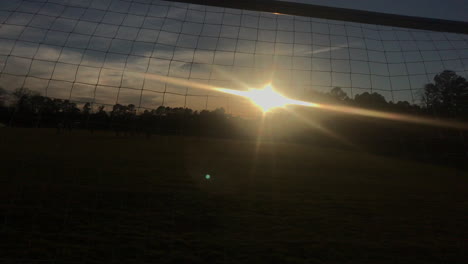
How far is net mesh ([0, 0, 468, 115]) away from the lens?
3.27 meters

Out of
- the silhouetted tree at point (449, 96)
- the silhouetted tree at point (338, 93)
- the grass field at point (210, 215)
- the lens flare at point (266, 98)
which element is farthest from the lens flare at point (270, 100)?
the grass field at point (210, 215)

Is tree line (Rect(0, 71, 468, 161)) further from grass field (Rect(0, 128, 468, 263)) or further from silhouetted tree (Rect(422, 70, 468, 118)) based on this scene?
grass field (Rect(0, 128, 468, 263))

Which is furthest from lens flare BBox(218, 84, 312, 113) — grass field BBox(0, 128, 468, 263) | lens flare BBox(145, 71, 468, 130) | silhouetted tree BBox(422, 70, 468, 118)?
silhouetted tree BBox(422, 70, 468, 118)

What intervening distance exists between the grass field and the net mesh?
0.70m

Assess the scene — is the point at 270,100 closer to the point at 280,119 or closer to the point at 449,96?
the point at 280,119

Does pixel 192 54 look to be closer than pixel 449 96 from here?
Yes

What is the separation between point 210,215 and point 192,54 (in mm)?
3198

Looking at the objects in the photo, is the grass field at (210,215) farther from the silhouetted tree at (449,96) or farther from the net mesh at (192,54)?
the silhouetted tree at (449,96)

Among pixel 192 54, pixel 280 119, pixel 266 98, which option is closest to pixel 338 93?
pixel 280 119

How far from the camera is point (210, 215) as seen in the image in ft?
17.7

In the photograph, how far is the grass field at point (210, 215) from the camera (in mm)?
3658

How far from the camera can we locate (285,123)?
3.54 metres

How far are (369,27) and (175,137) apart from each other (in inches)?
126

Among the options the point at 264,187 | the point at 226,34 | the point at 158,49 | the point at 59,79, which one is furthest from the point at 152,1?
the point at 264,187
